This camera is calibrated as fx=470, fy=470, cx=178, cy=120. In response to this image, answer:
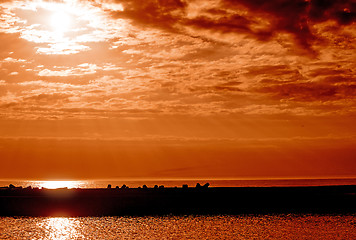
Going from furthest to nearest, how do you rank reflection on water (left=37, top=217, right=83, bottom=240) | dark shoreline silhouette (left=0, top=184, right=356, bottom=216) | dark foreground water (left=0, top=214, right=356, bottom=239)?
dark shoreline silhouette (left=0, top=184, right=356, bottom=216), reflection on water (left=37, top=217, right=83, bottom=240), dark foreground water (left=0, top=214, right=356, bottom=239)

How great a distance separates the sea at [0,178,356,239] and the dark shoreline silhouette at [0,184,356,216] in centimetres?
558

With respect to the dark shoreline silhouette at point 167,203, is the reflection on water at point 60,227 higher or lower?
lower

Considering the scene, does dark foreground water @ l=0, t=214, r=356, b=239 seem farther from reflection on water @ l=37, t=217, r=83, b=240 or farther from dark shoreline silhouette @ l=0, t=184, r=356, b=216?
dark shoreline silhouette @ l=0, t=184, r=356, b=216

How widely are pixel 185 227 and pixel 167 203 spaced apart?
24.2m

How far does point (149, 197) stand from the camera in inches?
3428

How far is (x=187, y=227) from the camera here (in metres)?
63.3

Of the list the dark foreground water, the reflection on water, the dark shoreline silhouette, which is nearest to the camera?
the dark foreground water

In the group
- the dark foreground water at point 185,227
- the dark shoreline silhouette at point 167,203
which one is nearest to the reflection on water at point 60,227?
the dark foreground water at point 185,227

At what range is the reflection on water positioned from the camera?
190 ft

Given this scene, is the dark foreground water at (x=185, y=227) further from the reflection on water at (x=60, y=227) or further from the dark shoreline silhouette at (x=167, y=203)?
the dark shoreline silhouette at (x=167, y=203)

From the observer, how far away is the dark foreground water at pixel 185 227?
56.8m

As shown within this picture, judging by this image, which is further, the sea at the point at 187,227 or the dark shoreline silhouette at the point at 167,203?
the dark shoreline silhouette at the point at 167,203

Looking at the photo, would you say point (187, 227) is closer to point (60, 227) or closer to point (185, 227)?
point (185, 227)

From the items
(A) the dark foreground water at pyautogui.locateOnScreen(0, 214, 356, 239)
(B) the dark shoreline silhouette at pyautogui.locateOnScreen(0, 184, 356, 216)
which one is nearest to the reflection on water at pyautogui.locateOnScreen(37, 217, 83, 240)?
(A) the dark foreground water at pyautogui.locateOnScreen(0, 214, 356, 239)
